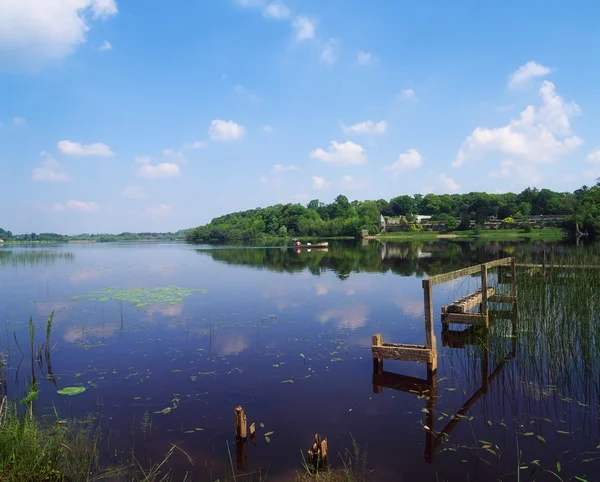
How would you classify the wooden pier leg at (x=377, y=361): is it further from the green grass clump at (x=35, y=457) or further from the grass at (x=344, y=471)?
the green grass clump at (x=35, y=457)

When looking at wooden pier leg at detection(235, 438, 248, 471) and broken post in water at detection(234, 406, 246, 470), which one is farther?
broken post in water at detection(234, 406, 246, 470)

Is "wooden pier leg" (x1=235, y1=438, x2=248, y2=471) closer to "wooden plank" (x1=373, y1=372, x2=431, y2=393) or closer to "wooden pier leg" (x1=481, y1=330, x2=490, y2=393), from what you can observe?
"wooden plank" (x1=373, y1=372, x2=431, y2=393)

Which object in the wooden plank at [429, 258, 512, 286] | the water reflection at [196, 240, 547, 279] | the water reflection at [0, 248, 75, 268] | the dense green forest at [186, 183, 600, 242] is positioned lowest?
the water reflection at [196, 240, 547, 279]

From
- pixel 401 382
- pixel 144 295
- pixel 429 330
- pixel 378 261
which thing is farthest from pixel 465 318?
pixel 378 261

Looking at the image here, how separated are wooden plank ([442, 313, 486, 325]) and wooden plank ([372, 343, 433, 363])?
384 cm

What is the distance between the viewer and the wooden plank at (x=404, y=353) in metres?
9.07

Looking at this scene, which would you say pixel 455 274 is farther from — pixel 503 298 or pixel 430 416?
pixel 430 416

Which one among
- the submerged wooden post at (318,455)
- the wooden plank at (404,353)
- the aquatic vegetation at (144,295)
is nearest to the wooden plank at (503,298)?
the wooden plank at (404,353)

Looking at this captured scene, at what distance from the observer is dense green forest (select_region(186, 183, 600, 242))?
113938 millimetres

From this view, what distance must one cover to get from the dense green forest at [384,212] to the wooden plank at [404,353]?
88041mm

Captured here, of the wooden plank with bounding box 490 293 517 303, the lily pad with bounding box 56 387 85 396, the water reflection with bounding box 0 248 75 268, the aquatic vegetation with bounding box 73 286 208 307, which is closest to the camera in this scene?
the lily pad with bounding box 56 387 85 396

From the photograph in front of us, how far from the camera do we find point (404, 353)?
9289 mm

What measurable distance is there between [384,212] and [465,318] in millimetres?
152368

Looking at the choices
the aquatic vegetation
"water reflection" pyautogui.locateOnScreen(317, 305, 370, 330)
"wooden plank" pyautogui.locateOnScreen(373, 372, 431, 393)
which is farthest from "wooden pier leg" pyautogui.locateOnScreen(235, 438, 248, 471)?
the aquatic vegetation
